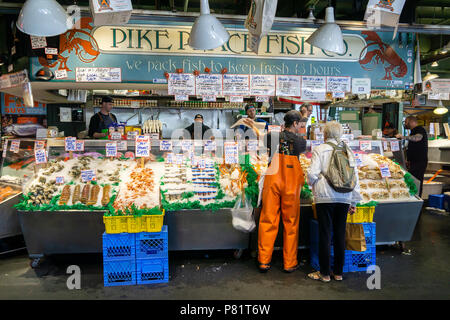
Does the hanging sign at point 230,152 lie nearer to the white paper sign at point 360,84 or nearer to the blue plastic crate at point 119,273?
the blue plastic crate at point 119,273

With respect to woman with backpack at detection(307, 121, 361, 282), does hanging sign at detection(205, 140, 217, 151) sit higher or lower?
higher

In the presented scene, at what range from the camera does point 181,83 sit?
4848mm

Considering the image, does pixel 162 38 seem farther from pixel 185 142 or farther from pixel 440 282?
pixel 440 282

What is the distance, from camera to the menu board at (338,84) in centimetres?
514

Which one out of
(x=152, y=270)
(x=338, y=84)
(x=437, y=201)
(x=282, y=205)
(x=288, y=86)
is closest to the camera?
(x=152, y=270)

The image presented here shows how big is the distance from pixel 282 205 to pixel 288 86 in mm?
2130

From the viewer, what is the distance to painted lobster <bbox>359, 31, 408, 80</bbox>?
5.23 metres

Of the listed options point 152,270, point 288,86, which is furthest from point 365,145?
point 152,270

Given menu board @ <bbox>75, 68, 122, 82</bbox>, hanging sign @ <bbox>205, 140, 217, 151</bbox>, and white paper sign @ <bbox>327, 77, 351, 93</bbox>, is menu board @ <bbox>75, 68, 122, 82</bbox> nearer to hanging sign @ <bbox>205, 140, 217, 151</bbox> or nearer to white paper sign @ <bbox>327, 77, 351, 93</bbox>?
hanging sign @ <bbox>205, 140, 217, 151</bbox>

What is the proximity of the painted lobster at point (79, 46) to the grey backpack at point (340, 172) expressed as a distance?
12.3 ft

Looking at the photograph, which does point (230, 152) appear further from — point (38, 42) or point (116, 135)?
point (38, 42)

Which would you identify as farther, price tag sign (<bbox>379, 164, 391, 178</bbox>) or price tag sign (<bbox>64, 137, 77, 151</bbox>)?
price tag sign (<bbox>379, 164, 391, 178</bbox>)

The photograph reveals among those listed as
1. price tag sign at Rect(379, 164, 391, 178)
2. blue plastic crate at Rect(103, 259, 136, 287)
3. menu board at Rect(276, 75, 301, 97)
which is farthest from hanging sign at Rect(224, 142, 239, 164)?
price tag sign at Rect(379, 164, 391, 178)

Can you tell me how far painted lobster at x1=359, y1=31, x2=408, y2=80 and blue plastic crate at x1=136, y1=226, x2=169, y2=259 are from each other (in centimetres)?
429
